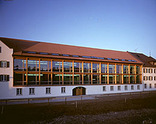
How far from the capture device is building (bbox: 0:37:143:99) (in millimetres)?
31266

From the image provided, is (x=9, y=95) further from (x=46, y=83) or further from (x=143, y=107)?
(x=143, y=107)

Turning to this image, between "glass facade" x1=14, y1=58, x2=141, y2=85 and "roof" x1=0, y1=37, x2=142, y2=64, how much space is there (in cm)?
286

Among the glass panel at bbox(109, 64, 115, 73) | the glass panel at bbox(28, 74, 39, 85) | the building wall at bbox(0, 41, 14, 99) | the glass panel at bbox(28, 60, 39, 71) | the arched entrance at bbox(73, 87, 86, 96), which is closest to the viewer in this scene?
the building wall at bbox(0, 41, 14, 99)

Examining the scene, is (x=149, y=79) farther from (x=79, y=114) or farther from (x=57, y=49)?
(x=79, y=114)

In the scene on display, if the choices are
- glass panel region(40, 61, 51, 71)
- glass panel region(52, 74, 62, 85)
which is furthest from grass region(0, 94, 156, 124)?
glass panel region(40, 61, 51, 71)

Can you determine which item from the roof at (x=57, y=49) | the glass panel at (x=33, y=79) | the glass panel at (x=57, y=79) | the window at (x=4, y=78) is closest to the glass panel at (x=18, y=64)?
the roof at (x=57, y=49)

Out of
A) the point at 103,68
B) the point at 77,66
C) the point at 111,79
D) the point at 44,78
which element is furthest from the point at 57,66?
the point at 111,79

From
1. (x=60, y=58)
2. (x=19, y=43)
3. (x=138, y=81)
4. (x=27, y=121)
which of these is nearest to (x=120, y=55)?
(x=138, y=81)

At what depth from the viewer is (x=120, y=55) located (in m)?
49.1

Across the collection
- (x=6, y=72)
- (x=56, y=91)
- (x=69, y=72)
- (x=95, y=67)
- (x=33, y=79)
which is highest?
(x=95, y=67)

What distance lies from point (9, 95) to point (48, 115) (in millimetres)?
14076

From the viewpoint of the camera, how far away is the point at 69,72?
36844 mm

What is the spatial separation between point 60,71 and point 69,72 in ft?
7.58

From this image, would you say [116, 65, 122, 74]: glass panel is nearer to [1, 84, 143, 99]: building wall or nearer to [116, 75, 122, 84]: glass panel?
[116, 75, 122, 84]: glass panel
